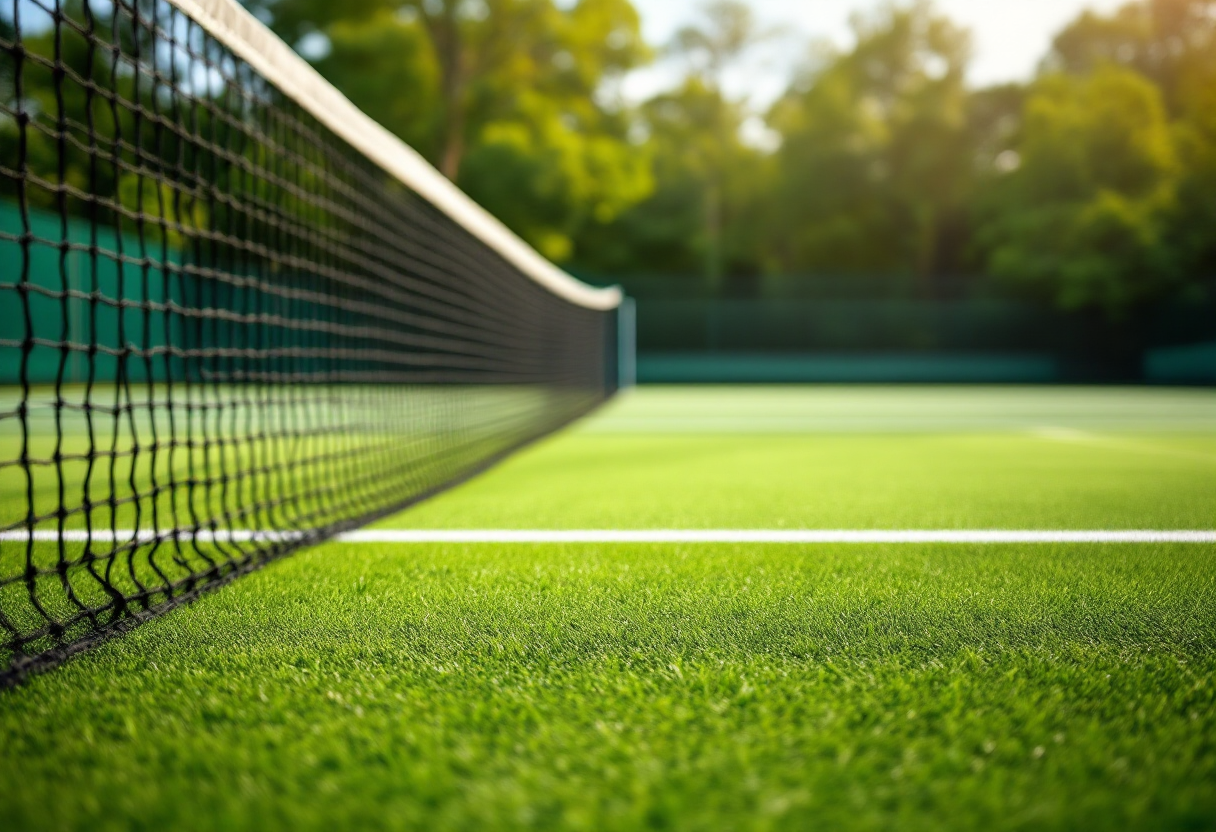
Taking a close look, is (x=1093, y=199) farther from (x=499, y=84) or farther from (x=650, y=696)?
(x=650, y=696)

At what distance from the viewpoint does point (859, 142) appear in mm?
30344

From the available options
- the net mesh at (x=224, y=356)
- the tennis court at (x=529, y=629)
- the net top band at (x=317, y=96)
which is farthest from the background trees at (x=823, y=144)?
the tennis court at (x=529, y=629)

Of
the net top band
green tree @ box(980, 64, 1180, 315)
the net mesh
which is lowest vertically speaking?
the net mesh

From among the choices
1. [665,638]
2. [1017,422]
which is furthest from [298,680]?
[1017,422]

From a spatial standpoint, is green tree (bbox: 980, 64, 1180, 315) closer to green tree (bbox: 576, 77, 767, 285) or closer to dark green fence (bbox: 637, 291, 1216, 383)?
dark green fence (bbox: 637, 291, 1216, 383)

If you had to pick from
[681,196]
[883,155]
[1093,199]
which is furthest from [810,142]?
[1093,199]

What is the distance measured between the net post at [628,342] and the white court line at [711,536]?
16.5 m

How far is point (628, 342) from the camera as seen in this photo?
21.1 m

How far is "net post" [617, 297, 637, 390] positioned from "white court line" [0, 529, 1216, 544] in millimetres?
16540

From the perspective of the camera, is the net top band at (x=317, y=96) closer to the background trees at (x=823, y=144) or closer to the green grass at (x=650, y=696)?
the green grass at (x=650, y=696)

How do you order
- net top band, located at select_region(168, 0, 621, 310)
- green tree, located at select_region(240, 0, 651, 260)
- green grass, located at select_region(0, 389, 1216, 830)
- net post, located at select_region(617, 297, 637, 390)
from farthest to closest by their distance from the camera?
green tree, located at select_region(240, 0, 651, 260), net post, located at select_region(617, 297, 637, 390), net top band, located at select_region(168, 0, 621, 310), green grass, located at select_region(0, 389, 1216, 830)

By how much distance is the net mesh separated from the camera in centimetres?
172

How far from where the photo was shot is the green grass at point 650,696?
3.20 feet

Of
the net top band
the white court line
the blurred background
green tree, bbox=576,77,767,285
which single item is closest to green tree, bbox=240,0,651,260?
the blurred background
